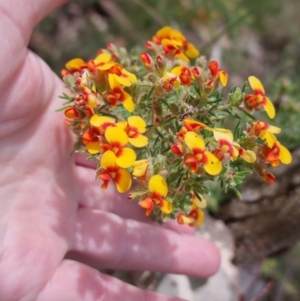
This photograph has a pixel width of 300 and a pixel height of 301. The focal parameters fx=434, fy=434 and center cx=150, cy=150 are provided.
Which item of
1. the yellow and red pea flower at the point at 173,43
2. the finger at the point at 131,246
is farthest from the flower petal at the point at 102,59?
the finger at the point at 131,246

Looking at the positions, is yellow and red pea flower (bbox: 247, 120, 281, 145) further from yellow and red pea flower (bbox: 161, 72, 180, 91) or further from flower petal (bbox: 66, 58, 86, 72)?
flower petal (bbox: 66, 58, 86, 72)

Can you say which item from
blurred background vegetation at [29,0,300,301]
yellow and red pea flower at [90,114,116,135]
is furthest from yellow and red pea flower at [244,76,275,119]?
blurred background vegetation at [29,0,300,301]

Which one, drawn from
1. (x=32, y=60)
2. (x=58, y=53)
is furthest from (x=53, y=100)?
(x=58, y=53)

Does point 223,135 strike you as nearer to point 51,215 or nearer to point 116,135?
point 116,135

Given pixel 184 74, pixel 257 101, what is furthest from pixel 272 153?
pixel 184 74

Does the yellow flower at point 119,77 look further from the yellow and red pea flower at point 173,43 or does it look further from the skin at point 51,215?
the skin at point 51,215

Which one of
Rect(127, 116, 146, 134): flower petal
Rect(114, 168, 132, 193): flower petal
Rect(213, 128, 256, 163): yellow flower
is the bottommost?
Rect(114, 168, 132, 193): flower petal
